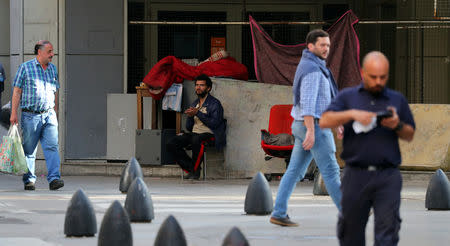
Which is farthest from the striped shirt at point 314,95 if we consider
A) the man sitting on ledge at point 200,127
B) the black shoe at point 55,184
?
the man sitting on ledge at point 200,127

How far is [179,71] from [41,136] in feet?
10.8

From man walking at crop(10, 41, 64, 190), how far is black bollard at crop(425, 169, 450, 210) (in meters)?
5.14

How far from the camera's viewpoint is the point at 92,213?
7.79 metres

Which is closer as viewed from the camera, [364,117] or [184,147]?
[364,117]

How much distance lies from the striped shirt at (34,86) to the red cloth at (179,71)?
9.00 feet

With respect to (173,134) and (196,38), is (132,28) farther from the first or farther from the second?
(173,134)

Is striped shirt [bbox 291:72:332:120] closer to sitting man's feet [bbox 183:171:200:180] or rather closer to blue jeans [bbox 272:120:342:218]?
blue jeans [bbox 272:120:342:218]

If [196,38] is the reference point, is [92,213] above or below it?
below

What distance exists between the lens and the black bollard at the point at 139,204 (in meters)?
8.75

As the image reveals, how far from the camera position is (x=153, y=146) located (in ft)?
49.7

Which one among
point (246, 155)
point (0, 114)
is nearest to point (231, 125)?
point (246, 155)

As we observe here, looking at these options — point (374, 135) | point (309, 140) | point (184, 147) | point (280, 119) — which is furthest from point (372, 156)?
point (184, 147)

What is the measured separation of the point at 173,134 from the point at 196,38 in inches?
85.7

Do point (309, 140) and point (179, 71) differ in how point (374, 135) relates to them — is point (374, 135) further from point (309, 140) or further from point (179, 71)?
point (179, 71)
